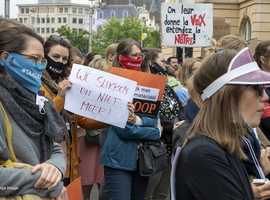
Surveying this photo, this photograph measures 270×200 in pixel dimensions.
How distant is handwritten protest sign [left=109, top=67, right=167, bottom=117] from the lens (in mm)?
3734

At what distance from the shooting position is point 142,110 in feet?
12.3

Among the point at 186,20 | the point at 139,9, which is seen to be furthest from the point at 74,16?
the point at 186,20

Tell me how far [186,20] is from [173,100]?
3.71 meters

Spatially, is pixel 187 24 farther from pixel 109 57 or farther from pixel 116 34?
pixel 116 34

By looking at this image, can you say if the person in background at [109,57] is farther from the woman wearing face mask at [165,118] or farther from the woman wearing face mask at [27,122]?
the woman wearing face mask at [27,122]

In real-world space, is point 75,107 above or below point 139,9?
below

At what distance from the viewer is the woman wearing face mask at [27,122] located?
1891 mm

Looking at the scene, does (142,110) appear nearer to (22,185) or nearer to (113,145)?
(113,145)

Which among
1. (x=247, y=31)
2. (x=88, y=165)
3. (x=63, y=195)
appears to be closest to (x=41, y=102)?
(x=63, y=195)

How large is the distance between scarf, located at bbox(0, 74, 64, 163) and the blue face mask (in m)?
0.06

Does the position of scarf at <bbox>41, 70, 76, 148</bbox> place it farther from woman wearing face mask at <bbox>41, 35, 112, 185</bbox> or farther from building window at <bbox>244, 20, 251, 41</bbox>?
building window at <bbox>244, 20, 251, 41</bbox>

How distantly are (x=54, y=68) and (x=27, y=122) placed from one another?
131cm

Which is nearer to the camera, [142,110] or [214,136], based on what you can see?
[214,136]

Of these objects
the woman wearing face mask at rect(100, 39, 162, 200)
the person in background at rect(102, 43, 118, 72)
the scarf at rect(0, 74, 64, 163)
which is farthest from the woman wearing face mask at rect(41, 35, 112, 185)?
the person in background at rect(102, 43, 118, 72)
